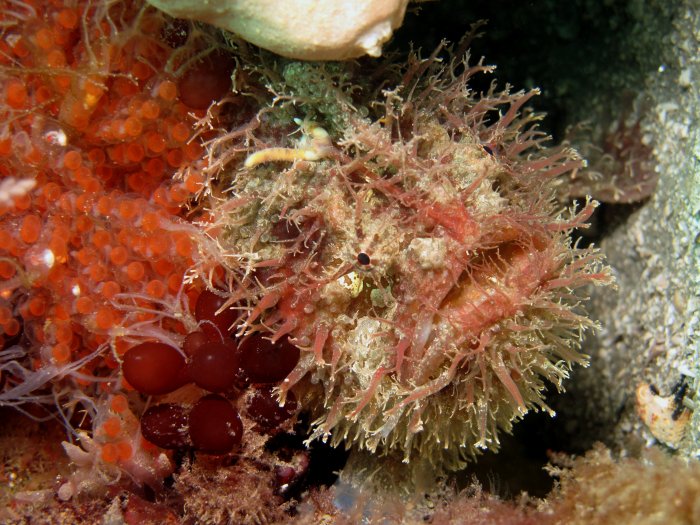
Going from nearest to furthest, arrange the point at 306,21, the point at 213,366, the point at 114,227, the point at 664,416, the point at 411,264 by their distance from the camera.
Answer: the point at 306,21
the point at 411,264
the point at 213,366
the point at 114,227
the point at 664,416

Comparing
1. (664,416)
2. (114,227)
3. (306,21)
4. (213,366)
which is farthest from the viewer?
(664,416)

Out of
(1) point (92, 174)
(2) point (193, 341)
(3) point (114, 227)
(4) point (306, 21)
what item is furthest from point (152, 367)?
(4) point (306, 21)

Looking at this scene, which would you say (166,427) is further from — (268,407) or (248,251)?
(248,251)

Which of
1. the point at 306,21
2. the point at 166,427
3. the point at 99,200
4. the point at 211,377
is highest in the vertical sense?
the point at 306,21

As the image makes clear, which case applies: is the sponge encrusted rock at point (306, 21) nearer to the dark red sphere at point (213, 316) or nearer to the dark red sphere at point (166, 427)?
the dark red sphere at point (213, 316)

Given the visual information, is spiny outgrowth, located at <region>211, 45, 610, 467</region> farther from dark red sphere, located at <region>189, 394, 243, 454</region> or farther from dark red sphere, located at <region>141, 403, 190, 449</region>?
dark red sphere, located at <region>141, 403, 190, 449</region>

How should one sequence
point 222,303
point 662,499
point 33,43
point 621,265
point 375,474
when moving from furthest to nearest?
point 621,265 → point 375,474 → point 222,303 → point 33,43 → point 662,499

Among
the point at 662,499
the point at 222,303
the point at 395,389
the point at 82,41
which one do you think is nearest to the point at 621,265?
the point at 662,499

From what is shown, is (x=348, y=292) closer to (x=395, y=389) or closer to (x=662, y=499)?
(x=395, y=389)
